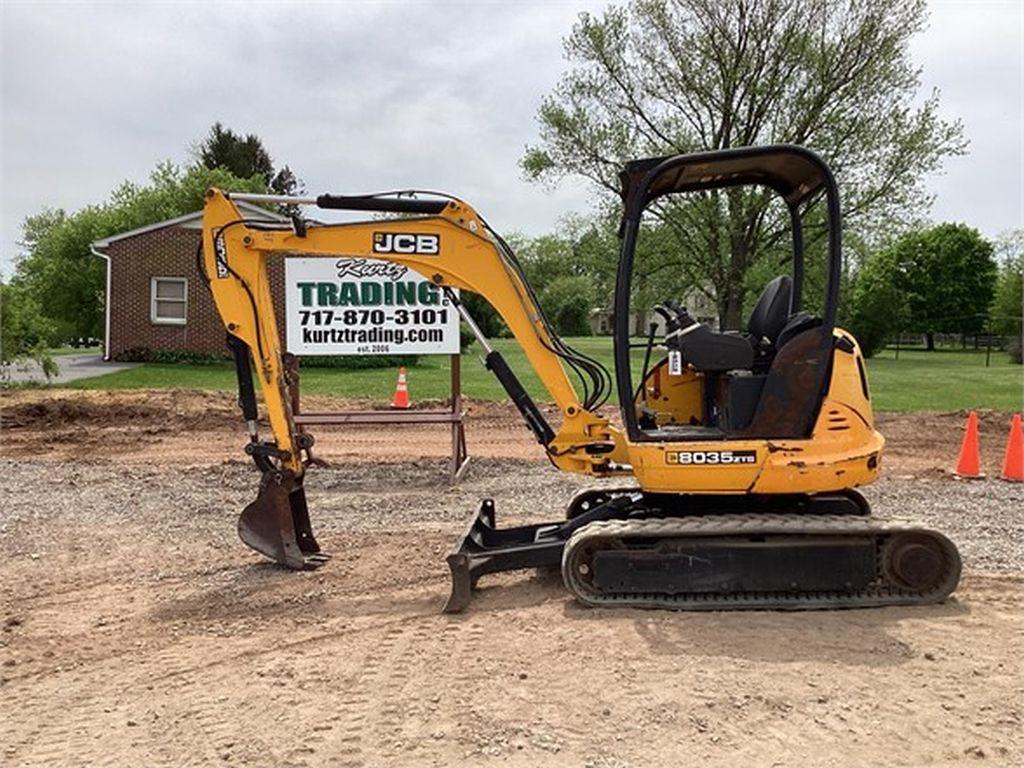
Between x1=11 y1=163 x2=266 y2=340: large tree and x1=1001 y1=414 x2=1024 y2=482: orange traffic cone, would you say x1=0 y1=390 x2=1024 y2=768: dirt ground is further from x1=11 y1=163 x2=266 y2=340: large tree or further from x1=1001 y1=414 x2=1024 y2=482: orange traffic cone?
x1=11 y1=163 x2=266 y2=340: large tree

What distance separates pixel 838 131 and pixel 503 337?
23.9 meters

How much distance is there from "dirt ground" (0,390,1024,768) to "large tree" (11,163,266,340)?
122ft

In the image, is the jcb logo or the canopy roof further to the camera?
the jcb logo

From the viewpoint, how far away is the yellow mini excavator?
5.32m

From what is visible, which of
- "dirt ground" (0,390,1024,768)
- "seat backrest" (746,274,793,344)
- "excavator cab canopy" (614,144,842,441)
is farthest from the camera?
"seat backrest" (746,274,793,344)

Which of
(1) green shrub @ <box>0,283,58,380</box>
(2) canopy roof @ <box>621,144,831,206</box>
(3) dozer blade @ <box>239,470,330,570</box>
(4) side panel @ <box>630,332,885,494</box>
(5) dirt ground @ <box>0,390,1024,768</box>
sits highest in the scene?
(2) canopy roof @ <box>621,144,831,206</box>

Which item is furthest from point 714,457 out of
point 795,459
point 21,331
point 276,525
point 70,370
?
point 70,370

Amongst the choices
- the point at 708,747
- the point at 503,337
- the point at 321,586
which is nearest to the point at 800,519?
the point at 708,747

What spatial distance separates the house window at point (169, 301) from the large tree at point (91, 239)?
49.5 feet

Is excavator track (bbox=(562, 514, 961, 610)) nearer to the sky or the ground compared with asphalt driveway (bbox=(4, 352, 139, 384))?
nearer to the ground

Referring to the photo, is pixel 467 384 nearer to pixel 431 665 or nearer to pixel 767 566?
pixel 767 566

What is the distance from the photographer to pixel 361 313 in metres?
11.3

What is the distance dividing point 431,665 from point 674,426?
2593mm

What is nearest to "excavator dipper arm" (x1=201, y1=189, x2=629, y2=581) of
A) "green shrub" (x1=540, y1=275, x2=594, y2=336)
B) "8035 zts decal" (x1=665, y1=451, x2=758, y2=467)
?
"8035 zts decal" (x1=665, y1=451, x2=758, y2=467)
